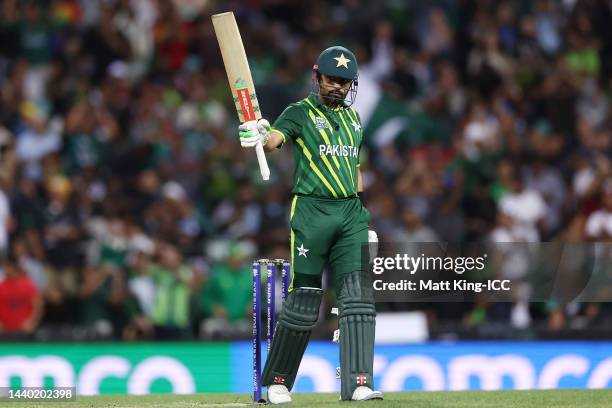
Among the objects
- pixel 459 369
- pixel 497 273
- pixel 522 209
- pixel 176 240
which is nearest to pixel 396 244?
pixel 497 273

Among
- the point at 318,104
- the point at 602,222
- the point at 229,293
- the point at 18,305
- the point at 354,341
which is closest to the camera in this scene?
the point at 354,341

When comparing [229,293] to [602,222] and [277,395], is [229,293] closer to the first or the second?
[602,222]

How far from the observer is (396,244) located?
30.1 feet

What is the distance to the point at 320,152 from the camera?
26.1 feet

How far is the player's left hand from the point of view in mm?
8227

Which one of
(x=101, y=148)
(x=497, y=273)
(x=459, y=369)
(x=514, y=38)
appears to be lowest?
(x=459, y=369)

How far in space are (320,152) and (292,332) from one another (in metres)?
1.08

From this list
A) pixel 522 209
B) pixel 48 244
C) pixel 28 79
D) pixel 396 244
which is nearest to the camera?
pixel 396 244

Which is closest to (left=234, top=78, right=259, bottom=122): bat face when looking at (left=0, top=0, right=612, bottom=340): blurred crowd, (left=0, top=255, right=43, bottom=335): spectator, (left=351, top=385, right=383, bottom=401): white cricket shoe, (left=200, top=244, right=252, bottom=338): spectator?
(left=351, top=385, right=383, bottom=401): white cricket shoe

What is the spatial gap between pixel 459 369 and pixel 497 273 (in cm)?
223

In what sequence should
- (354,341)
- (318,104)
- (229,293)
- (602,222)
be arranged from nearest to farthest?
(354,341) → (318,104) → (229,293) → (602,222)

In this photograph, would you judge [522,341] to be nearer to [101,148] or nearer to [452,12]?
[101,148]

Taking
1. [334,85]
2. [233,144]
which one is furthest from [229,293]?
[334,85]

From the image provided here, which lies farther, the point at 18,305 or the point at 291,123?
the point at 18,305
